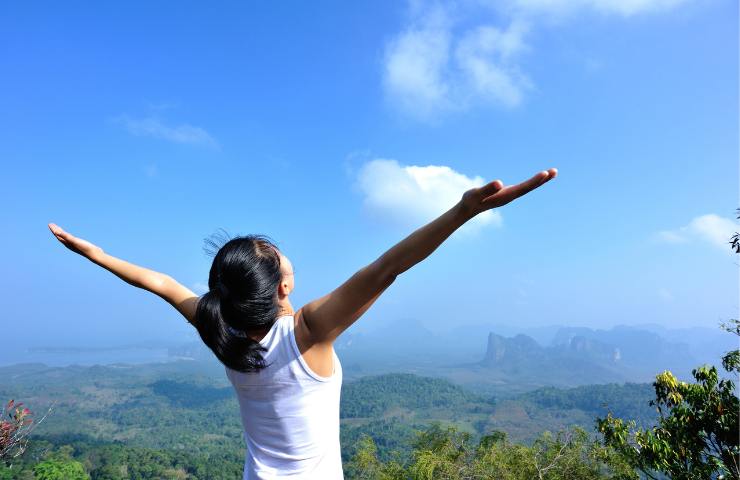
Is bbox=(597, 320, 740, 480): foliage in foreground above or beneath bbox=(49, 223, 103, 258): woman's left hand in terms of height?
beneath

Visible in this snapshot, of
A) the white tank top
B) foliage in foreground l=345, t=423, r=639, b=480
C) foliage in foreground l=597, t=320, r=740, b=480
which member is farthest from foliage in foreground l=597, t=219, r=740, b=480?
the white tank top

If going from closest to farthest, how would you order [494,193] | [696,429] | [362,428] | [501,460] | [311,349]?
1. [494,193]
2. [311,349]
3. [696,429]
4. [501,460]
5. [362,428]

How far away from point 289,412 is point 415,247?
45 centimetres

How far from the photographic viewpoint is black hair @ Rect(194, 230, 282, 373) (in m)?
0.96

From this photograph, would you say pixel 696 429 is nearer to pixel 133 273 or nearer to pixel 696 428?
pixel 696 428

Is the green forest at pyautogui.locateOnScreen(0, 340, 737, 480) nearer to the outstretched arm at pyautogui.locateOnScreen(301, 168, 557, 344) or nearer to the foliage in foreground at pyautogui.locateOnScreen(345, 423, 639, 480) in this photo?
the foliage in foreground at pyautogui.locateOnScreen(345, 423, 639, 480)

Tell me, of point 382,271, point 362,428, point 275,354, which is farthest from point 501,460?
point 362,428

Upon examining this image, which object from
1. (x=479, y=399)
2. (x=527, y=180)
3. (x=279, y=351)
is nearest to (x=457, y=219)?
(x=527, y=180)

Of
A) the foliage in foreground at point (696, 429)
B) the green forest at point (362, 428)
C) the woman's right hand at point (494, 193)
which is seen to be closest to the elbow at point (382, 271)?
the woman's right hand at point (494, 193)

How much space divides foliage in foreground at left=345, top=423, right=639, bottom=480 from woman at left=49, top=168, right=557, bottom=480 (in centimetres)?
963

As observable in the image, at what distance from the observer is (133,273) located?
1.34 m

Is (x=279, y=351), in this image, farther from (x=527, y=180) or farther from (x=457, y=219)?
(x=527, y=180)

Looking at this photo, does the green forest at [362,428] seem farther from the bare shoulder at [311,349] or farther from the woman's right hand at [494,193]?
the woman's right hand at [494,193]

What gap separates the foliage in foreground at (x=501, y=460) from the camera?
10.3 m
